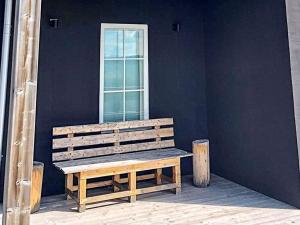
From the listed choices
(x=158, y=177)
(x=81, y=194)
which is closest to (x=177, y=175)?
(x=158, y=177)

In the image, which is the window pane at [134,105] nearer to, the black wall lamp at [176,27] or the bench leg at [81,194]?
the black wall lamp at [176,27]

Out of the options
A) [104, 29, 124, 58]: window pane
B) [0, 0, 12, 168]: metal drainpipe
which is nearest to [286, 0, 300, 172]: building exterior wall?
[104, 29, 124, 58]: window pane

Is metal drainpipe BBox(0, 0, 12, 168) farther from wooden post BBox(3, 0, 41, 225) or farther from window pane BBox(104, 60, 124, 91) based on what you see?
wooden post BBox(3, 0, 41, 225)

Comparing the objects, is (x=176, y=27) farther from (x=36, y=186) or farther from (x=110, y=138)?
(x=36, y=186)

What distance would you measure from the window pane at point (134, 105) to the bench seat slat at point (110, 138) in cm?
30

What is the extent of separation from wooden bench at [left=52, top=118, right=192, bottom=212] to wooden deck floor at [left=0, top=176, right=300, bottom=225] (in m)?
0.14

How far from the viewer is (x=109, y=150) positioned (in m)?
3.79

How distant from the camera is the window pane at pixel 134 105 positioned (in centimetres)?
415

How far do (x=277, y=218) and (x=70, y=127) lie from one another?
8.28ft

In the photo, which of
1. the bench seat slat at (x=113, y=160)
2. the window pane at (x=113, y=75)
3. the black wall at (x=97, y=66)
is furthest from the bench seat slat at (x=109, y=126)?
the window pane at (x=113, y=75)

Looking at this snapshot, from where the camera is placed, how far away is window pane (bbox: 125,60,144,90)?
13.6ft

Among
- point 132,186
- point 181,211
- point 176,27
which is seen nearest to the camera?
point 181,211

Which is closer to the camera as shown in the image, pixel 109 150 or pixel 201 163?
pixel 109 150

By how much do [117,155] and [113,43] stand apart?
1.54 meters
